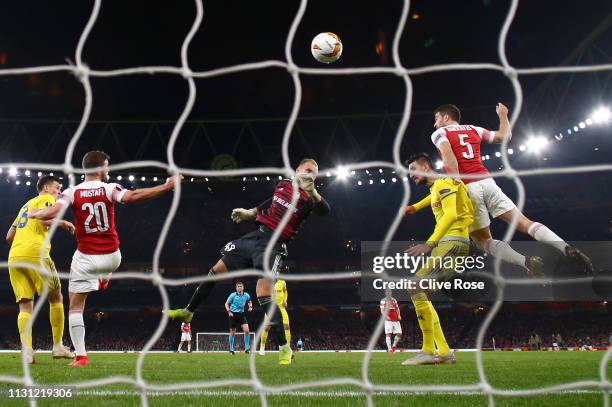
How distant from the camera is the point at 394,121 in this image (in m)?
21.5

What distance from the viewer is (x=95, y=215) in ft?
16.4

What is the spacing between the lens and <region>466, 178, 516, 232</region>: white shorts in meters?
5.02

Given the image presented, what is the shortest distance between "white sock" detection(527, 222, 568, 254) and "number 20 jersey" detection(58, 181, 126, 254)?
3.66 metres

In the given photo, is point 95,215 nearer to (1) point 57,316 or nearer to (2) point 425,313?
(1) point 57,316

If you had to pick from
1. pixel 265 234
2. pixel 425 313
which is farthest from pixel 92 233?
pixel 425 313

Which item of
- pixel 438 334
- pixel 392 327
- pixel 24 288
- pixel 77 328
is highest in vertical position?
pixel 24 288

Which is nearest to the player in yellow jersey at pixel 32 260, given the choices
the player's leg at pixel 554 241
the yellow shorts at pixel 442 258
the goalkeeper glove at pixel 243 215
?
the goalkeeper glove at pixel 243 215

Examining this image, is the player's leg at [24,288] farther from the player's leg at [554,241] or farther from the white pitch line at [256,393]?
the player's leg at [554,241]

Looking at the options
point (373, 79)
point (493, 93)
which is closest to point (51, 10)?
point (373, 79)

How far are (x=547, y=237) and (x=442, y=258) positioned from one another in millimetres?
1065

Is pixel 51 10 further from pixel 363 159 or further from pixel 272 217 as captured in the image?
pixel 363 159

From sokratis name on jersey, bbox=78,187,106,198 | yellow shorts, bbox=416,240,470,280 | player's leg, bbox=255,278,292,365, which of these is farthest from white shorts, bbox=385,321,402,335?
sokratis name on jersey, bbox=78,187,106,198

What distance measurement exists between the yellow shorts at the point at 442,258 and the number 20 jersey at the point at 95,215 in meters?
2.99

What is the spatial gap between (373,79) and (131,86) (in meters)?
8.00
